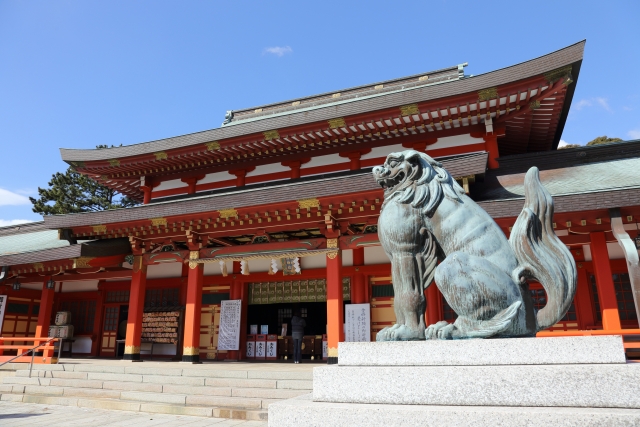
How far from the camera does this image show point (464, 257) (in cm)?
288

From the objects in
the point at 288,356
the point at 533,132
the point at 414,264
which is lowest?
the point at 288,356

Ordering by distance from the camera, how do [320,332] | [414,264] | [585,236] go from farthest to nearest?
[320,332] → [585,236] → [414,264]

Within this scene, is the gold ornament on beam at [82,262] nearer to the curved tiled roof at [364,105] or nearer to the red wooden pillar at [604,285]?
the curved tiled roof at [364,105]

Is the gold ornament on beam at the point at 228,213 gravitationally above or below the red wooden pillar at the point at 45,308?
above

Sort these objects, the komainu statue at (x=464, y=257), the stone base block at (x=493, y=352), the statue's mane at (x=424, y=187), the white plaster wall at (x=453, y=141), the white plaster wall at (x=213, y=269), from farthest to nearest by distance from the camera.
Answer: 1. the white plaster wall at (x=213, y=269)
2. the white plaster wall at (x=453, y=141)
3. the statue's mane at (x=424, y=187)
4. the komainu statue at (x=464, y=257)
5. the stone base block at (x=493, y=352)

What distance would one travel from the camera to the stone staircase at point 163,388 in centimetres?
649

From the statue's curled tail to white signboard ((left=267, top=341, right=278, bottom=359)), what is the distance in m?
10.3

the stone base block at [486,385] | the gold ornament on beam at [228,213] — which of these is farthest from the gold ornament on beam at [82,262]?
the stone base block at [486,385]

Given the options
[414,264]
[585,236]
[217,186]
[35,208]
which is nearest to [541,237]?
[414,264]

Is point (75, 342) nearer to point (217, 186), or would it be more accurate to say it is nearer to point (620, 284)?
point (217, 186)

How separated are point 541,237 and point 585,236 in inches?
264

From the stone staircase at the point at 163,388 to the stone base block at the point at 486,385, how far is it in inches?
152

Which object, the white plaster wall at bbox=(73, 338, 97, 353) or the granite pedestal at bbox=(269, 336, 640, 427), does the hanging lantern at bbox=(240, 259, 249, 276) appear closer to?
the white plaster wall at bbox=(73, 338, 97, 353)

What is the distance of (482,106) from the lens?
371 inches
